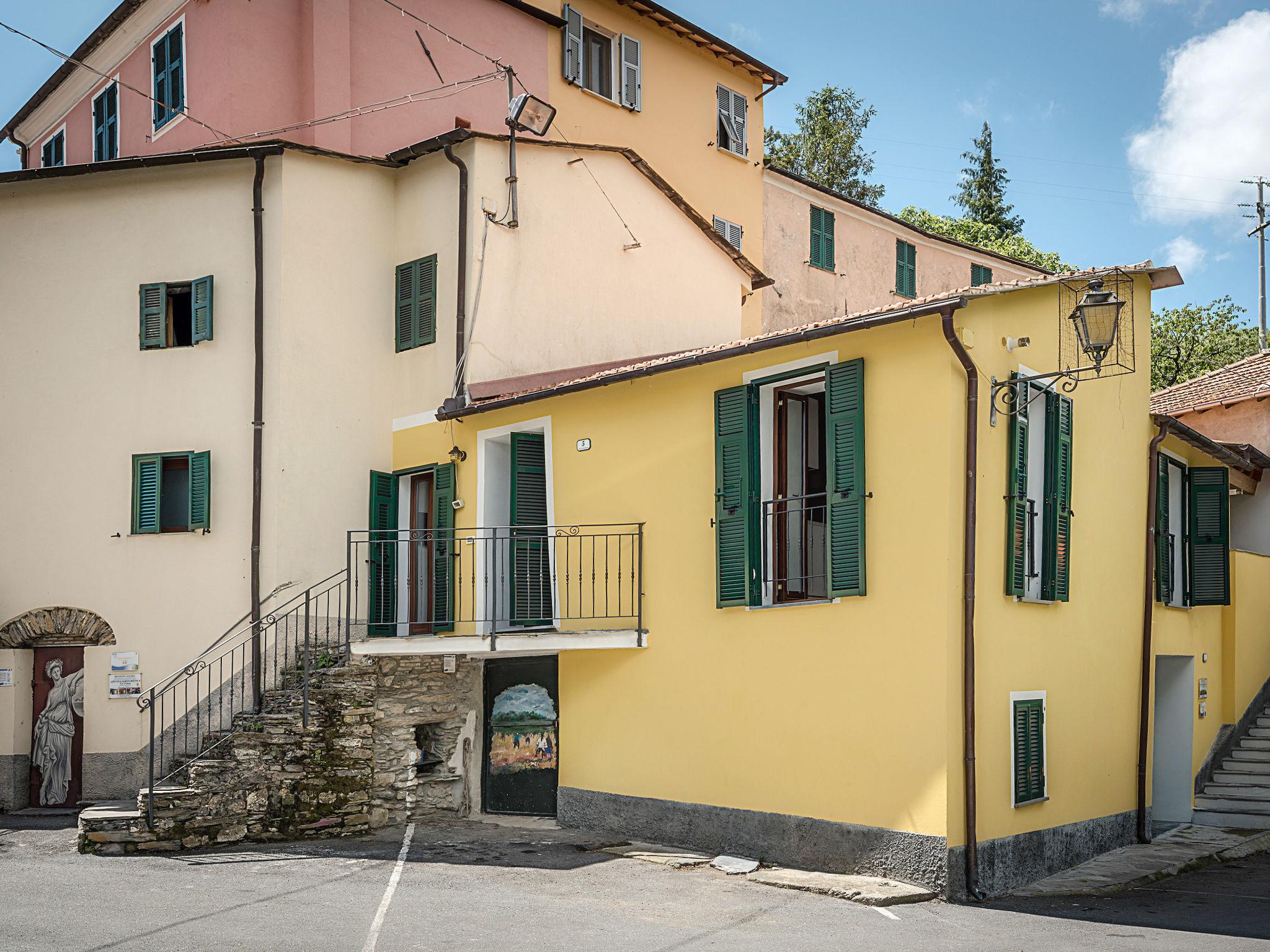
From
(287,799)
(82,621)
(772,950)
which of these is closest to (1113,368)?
(772,950)

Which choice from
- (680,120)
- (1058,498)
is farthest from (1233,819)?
(680,120)

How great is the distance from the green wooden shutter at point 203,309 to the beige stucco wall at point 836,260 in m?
11.5

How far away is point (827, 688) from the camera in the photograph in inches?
453

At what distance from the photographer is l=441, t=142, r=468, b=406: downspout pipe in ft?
50.2

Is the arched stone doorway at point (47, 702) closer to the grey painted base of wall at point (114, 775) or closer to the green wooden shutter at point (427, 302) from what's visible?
the grey painted base of wall at point (114, 775)

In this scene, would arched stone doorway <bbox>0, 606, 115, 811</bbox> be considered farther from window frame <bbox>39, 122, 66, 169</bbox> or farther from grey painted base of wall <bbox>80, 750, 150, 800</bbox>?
window frame <bbox>39, 122, 66, 169</bbox>

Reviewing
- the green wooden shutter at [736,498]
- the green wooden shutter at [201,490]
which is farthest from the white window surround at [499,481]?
the green wooden shutter at [201,490]

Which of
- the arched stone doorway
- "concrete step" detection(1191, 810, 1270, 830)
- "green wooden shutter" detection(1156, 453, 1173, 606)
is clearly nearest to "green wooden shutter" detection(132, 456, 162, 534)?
the arched stone doorway

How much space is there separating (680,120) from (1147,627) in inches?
510

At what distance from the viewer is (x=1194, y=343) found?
35812 millimetres

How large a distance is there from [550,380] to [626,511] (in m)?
2.53

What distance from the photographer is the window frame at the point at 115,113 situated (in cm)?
2045

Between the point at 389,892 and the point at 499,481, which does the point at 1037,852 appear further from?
the point at 499,481

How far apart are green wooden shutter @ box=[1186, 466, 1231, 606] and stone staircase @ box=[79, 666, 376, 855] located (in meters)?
9.85
